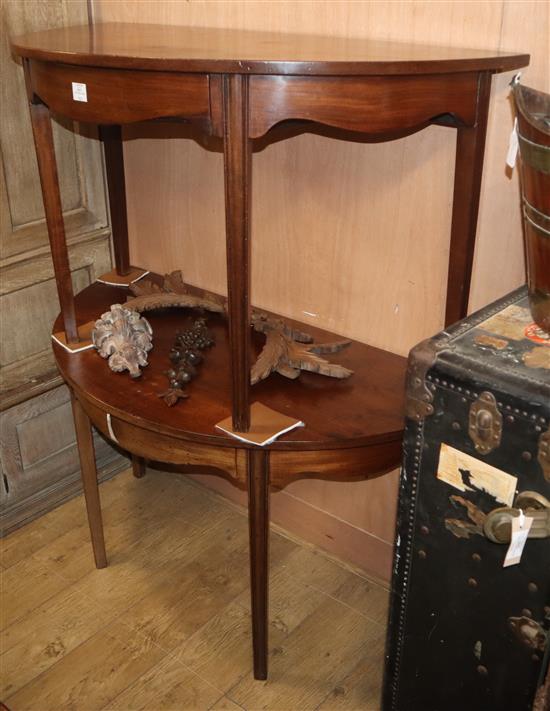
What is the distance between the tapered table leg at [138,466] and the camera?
2.45 metres

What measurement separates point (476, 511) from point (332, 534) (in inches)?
38.4

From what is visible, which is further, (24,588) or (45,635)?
(24,588)

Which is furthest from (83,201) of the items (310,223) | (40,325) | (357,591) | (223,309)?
(357,591)

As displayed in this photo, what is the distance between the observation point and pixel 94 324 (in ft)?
6.35

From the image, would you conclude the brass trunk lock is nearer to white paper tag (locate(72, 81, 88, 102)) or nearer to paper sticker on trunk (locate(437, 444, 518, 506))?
paper sticker on trunk (locate(437, 444, 518, 506))

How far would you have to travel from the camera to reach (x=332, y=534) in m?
2.17

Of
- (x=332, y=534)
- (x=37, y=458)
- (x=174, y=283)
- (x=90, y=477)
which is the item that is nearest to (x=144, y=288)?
(x=174, y=283)

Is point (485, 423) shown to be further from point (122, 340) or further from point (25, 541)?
point (25, 541)

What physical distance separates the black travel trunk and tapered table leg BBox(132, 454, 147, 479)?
1.19m

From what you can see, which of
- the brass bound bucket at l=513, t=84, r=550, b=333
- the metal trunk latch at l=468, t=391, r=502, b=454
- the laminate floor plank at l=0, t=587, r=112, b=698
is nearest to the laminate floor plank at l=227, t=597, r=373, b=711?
the laminate floor plank at l=0, t=587, r=112, b=698

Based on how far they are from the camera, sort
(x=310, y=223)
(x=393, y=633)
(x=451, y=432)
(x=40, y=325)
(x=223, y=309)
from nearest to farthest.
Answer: (x=451, y=432) < (x=393, y=633) < (x=310, y=223) < (x=223, y=309) < (x=40, y=325)

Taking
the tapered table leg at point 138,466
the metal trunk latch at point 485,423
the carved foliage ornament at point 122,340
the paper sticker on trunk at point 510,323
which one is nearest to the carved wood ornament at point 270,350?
the carved foliage ornament at point 122,340

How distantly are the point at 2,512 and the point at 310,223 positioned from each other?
118 centimetres

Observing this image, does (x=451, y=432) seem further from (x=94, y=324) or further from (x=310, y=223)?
(x=94, y=324)
